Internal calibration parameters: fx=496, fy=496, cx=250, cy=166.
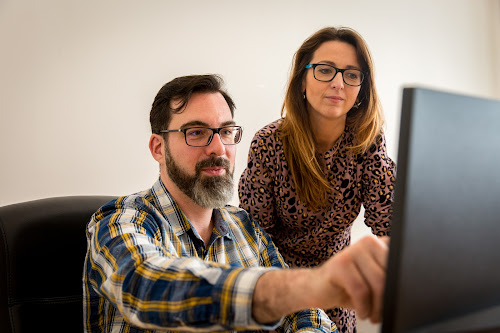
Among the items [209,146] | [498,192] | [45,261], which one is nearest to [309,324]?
[209,146]

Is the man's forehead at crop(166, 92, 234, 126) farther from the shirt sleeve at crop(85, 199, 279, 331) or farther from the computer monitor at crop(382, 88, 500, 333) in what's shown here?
the computer monitor at crop(382, 88, 500, 333)

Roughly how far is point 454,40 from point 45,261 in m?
3.11

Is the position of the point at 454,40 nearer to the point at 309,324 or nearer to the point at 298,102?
the point at 298,102

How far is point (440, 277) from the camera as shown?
459mm

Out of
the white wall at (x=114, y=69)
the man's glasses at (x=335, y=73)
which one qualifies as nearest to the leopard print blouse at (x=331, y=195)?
the man's glasses at (x=335, y=73)

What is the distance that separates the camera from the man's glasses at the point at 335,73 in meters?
1.56

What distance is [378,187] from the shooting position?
5.02 ft

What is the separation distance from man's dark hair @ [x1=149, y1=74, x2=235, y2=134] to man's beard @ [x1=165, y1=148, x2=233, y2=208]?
0.34ft

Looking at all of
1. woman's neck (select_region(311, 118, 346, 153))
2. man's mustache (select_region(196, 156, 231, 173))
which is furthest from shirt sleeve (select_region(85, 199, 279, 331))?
woman's neck (select_region(311, 118, 346, 153))

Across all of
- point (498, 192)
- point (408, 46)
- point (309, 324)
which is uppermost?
point (408, 46)

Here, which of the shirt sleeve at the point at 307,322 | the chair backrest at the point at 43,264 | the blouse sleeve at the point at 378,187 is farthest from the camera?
the blouse sleeve at the point at 378,187

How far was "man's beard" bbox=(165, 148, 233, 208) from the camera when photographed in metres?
1.23

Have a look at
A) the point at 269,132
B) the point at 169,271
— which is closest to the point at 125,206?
the point at 169,271

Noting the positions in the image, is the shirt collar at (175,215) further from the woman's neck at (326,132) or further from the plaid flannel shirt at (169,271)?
the woman's neck at (326,132)
